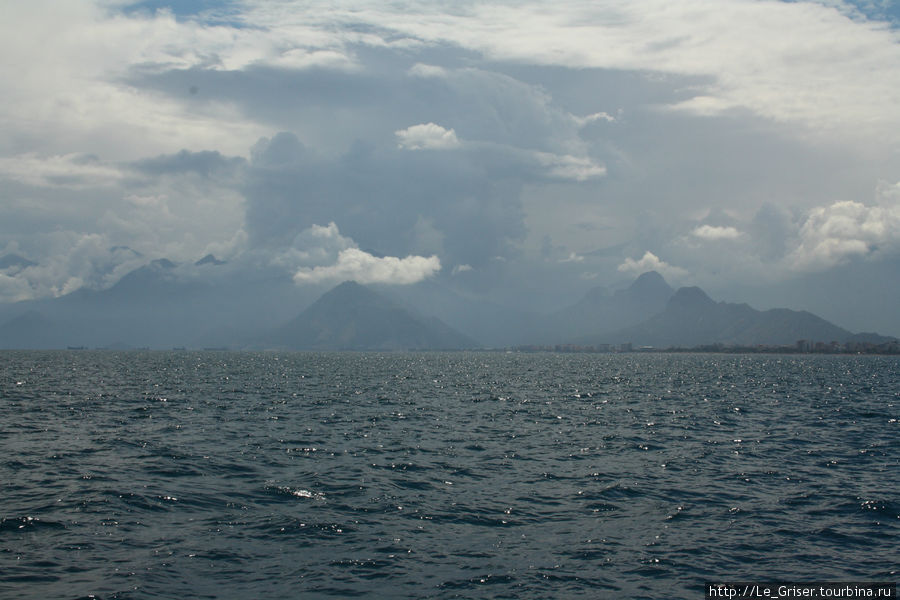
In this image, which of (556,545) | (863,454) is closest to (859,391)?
(863,454)

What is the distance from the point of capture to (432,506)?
35.0m

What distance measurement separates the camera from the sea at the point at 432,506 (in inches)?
996

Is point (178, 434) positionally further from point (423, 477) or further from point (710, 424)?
point (710, 424)

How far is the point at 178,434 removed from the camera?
5650cm

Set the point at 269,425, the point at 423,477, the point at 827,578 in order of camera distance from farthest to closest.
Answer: the point at 269,425, the point at 423,477, the point at 827,578

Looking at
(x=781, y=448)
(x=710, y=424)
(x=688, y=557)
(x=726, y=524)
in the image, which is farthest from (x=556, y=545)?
(x=710, y=424)

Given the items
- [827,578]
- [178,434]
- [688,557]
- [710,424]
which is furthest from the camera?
[710,424]

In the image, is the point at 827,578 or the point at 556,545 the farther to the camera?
the point at 556,545

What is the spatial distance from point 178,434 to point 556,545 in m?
38.6

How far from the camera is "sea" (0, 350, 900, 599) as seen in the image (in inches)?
996

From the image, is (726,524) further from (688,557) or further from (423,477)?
(423,477)

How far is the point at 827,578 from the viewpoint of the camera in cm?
2558

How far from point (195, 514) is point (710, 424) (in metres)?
53.8

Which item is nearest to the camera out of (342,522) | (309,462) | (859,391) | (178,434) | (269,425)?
(342,522)
